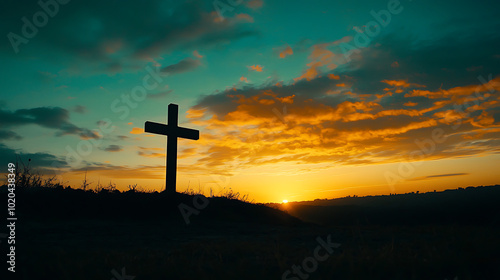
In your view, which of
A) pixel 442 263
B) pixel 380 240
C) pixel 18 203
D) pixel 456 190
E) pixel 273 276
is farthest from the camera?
pixel 456 190

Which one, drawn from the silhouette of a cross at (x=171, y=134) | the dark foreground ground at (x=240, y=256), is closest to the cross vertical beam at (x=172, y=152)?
the silhouette of a cross at (x=171, y=134)

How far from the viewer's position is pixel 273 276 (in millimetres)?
3471

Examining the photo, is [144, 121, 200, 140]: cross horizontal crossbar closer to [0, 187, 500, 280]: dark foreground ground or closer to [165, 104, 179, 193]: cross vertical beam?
[165, 104, 179, 193]: cross vertical beam

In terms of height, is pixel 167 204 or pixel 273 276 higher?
pixel 167 204

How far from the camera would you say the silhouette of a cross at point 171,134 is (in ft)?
42.4

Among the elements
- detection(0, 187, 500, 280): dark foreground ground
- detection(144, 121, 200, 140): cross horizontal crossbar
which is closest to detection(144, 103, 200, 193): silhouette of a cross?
detection(144, 121, 200, 140): cross horizontal crossbar

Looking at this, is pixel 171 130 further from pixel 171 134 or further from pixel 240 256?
pixel 240 256

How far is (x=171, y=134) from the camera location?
44.2 feet

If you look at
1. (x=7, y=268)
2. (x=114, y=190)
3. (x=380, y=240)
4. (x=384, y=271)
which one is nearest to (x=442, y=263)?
(x=384, y=271)

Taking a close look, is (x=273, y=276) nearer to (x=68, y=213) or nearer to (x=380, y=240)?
(x=380, y=240)

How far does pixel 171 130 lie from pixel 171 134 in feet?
0.55

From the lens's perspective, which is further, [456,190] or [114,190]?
[456,190]

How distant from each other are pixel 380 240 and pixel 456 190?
45.6 m

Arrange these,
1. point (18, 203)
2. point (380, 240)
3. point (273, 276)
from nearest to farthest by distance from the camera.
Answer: point (273, 276), point (380, 240), point (18, 203)
